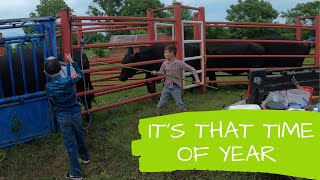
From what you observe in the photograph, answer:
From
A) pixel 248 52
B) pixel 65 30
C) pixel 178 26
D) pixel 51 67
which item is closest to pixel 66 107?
pixel 51 67

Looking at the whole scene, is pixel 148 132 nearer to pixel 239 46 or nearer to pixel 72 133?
pixel 72 133

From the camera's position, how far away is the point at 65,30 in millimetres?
4734

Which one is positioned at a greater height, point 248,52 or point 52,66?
point 52,66

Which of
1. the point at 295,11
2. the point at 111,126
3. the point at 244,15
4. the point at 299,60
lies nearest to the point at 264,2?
the point at 244,15

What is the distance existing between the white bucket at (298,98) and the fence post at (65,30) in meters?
2.85

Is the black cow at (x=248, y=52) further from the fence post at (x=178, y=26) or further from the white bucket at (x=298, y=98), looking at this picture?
the white bucket at (x=298, y=98)

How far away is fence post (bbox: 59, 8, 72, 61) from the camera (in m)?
4.71

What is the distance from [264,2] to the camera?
35844 millimetres

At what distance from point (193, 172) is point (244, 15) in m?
36.2

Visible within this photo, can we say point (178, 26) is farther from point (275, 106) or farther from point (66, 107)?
point (275, 106)

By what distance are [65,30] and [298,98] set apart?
3023mm

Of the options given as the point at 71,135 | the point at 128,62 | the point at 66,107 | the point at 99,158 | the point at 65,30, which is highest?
the point at 65,30

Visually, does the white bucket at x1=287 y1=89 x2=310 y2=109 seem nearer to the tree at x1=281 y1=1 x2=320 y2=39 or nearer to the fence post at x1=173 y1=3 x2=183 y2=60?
the fence post at x1=173 y1=3 x2=183 y2=60

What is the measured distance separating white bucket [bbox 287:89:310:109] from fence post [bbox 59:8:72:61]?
2851 mm
